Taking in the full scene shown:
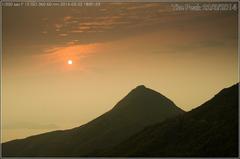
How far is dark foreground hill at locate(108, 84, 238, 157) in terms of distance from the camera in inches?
547

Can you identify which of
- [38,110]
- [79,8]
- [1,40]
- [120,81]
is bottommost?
[38,110]

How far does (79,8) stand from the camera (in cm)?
1386

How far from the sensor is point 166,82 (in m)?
14.4

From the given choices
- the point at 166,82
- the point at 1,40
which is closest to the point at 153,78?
the point at 166,82

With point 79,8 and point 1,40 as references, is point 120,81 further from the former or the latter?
point 1,40

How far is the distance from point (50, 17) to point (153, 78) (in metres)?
3.87

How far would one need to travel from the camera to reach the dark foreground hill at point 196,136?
1389 cm

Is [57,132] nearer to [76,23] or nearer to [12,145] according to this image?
[12,145]

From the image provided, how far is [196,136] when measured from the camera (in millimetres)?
16625

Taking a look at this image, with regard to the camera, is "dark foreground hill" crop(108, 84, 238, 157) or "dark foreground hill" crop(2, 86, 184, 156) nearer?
"dark foreground hill" crop(108, 84, 238, 157)

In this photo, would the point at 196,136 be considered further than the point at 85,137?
Yes

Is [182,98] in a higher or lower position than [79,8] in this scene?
lower

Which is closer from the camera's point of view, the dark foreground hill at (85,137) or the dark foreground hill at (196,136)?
the dark foreground hill at (196,136)

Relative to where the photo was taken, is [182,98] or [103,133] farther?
[103,133]
